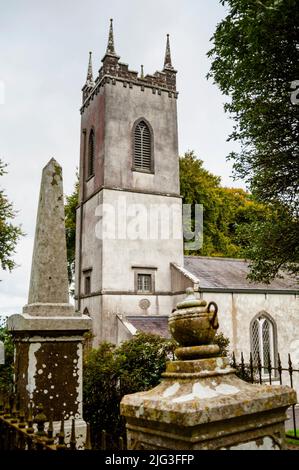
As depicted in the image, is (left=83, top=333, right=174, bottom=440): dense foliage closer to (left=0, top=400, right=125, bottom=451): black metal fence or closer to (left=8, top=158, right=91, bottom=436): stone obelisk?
(left=8, top=158, right=91, bottom=436): stone obelisk

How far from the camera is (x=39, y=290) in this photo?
5074 mm

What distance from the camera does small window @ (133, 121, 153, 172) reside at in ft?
75.6

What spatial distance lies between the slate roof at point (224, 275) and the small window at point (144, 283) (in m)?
2.43

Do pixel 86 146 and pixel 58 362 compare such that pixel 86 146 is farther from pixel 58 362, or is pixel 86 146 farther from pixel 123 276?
pixel 58 362

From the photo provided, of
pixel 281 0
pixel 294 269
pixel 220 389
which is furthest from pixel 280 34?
pixel 220 389

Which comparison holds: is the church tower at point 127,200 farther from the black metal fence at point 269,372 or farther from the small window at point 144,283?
the black metal fence at point 269,372

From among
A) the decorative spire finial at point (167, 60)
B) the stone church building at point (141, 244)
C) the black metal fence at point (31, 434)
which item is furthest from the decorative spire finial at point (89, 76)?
the black metal fence at point (31, 434)

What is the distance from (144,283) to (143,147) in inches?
300

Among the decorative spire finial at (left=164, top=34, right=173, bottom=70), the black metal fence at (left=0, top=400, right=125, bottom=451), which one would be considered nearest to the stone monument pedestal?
the black metal fence at (left=0, top=400, right=125, bottom=451)

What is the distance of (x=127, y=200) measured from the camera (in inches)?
861

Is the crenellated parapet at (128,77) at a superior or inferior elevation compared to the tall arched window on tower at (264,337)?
superior

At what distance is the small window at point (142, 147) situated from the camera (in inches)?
907

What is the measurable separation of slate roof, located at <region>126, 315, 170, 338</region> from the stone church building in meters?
0.06
